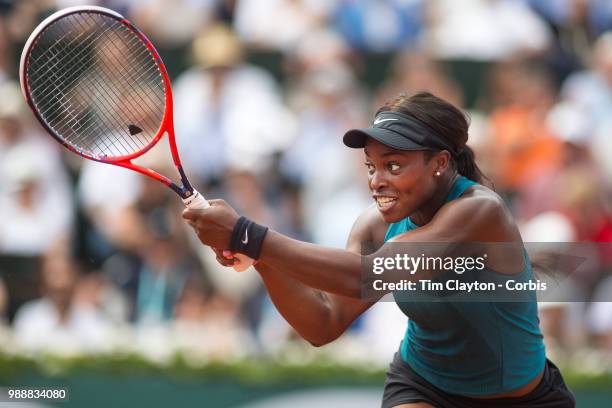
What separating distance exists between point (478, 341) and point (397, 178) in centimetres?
69

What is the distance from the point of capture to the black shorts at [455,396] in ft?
13.1

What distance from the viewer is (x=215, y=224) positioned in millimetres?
3619

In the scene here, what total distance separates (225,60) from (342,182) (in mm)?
1340

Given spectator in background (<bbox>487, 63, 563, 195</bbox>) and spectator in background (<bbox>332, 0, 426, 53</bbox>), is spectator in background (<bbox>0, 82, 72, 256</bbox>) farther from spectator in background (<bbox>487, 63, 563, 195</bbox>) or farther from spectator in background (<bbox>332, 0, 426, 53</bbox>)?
spectator in background (<bbox>487, 63, 563, 195</bbox>)

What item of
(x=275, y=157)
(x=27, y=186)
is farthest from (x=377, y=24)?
(x=27, y=186)

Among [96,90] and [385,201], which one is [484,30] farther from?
[385,201]

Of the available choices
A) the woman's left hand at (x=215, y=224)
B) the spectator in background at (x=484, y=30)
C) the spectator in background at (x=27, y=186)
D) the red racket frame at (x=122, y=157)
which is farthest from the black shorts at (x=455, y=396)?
the spectator in background at (x=484, y=30)

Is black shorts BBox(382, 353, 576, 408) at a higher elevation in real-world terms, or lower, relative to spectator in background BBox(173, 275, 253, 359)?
lower

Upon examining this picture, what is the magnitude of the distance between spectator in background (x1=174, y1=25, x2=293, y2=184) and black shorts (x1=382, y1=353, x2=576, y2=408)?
12.6 feet

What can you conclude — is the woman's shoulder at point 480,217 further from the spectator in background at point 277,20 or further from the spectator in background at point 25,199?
the spectator in background at point 277,20

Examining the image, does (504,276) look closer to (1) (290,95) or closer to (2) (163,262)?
(2) (163,262)

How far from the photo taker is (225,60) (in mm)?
8133

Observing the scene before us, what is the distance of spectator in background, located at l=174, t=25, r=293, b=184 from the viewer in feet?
25.9

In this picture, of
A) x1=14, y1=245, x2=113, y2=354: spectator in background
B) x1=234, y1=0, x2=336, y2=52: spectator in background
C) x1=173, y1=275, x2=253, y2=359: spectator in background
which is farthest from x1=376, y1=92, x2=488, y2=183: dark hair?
x1=234, y1=0, x2=336, y2=52: spectator in background
